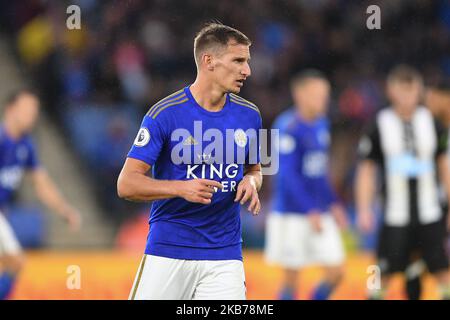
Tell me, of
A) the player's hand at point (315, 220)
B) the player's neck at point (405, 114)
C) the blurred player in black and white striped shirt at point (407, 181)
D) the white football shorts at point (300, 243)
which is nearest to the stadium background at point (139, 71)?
the white football shorts at point (300, 243)

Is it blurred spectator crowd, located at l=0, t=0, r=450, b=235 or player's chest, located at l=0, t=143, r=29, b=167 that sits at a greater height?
blurred spectator crowd, located at l=0, t=0, r=450, b=235

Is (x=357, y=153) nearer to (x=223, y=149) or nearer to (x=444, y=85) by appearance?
(x=444, y=85)

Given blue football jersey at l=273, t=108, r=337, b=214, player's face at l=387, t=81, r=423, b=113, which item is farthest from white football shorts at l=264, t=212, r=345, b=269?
player's face at l=387, t=81, r=423, b=113

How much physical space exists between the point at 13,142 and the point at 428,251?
4.33 m

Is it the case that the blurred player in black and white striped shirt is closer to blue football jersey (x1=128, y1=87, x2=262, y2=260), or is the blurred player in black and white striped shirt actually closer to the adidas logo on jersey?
blue football jersey (x1=128, y1=87, x2=262, y2=260)

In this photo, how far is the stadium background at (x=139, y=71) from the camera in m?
12.1

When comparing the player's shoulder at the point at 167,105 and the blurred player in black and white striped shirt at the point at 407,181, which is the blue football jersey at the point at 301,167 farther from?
the player's shoulder at the point at 167,105

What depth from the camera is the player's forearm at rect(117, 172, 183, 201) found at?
4556 mm

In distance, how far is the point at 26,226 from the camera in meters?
12.0

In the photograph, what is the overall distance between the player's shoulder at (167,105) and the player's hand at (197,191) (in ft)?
1.60

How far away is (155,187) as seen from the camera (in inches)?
180
